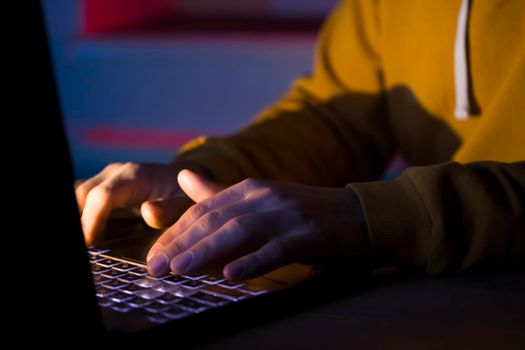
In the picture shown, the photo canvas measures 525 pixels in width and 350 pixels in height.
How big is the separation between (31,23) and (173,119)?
2.04 meters

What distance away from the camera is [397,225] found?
2.10 feet

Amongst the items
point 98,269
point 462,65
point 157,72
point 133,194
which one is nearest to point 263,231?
point 98,269

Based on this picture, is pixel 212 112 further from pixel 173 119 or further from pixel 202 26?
pixel 202 26

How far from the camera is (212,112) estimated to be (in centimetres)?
243

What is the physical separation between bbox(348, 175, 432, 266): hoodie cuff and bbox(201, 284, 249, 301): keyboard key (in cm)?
13

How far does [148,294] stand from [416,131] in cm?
62

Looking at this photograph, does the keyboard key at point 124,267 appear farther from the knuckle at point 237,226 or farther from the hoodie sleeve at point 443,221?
the hoodie sleeve at point 443,221

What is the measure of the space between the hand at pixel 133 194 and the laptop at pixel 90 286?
0.11 m

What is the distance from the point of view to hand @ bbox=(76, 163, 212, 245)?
0.74 m

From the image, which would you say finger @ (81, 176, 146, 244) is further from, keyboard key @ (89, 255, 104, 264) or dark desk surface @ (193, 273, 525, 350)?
dark desk surface @ (193, 273, 525, 350)

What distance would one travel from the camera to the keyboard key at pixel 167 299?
21.0 inches

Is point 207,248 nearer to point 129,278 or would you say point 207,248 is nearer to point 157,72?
point 129,278

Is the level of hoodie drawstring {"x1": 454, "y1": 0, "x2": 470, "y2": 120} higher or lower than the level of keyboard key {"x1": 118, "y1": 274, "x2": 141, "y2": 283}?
higher

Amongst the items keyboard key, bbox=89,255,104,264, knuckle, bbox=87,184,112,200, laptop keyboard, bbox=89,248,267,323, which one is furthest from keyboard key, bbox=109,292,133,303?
knuckle, bbox=87,184,112,200
